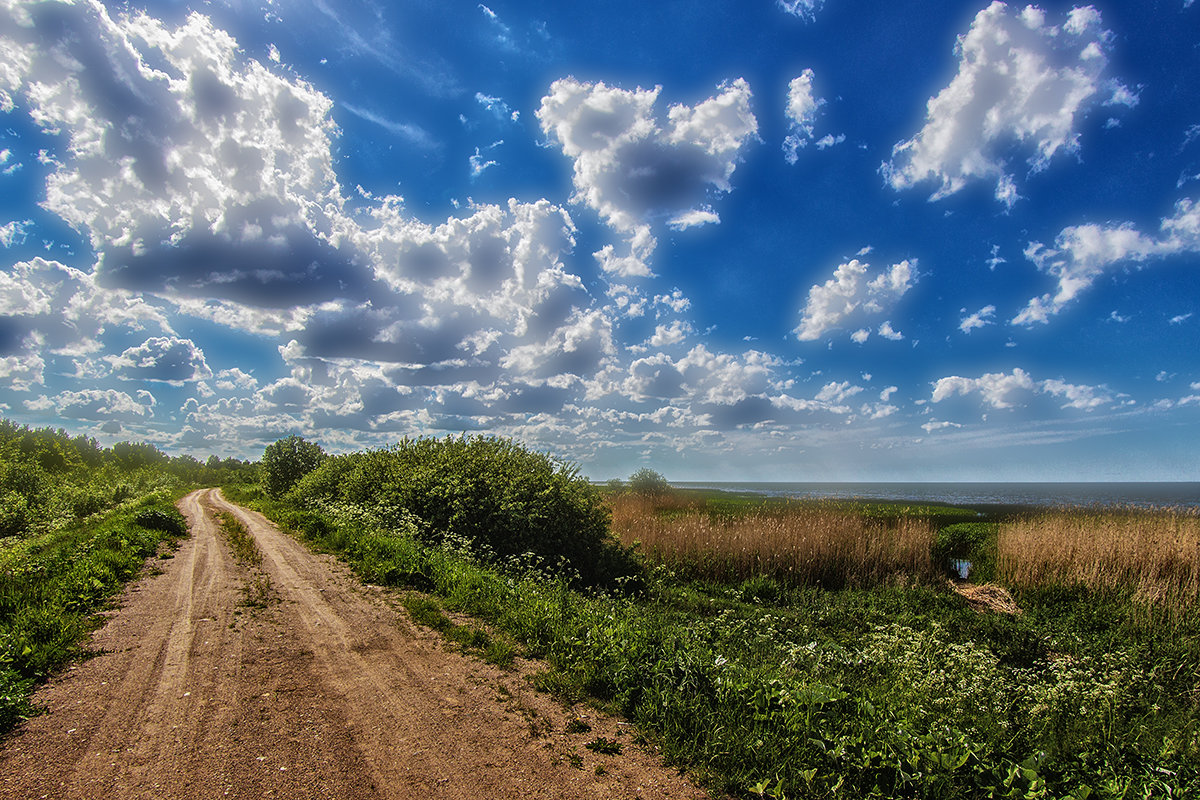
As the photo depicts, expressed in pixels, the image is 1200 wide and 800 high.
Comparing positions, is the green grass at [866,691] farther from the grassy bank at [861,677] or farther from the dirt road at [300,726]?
the dirt road at [300,726]

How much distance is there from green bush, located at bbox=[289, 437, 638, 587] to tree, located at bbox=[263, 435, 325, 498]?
23126mm

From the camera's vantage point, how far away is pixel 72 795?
A: 3.46 metres

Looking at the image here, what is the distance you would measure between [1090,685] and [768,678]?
537 centimetres

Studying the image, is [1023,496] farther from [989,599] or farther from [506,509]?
[506,509]

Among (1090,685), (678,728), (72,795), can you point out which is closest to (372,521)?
(72,795)

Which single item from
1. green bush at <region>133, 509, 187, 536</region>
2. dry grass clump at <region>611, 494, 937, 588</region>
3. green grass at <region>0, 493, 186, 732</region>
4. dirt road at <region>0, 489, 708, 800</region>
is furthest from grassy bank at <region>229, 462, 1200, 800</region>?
green bush at <region>133, 509, 187, 536</region>

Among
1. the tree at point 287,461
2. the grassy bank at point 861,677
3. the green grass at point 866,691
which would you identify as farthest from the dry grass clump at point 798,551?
the tree at point 287,461

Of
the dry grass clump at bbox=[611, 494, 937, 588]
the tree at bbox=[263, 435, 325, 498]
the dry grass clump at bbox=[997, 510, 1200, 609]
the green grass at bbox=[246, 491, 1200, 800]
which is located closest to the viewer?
the green grass at bbox=[246, 491, 1200, 800]

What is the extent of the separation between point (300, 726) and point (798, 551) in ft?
45.5

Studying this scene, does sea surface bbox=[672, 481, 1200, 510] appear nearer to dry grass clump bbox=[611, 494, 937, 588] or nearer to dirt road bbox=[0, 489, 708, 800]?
dry grass clump bbox=[611, 494, 937, 588]

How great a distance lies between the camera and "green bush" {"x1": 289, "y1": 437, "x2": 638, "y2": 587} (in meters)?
13.5

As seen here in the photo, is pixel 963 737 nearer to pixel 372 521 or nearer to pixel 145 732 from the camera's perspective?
pixel 145 732

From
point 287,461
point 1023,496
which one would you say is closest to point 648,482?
point 287,461

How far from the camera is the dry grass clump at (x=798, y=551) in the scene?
15.1 m
